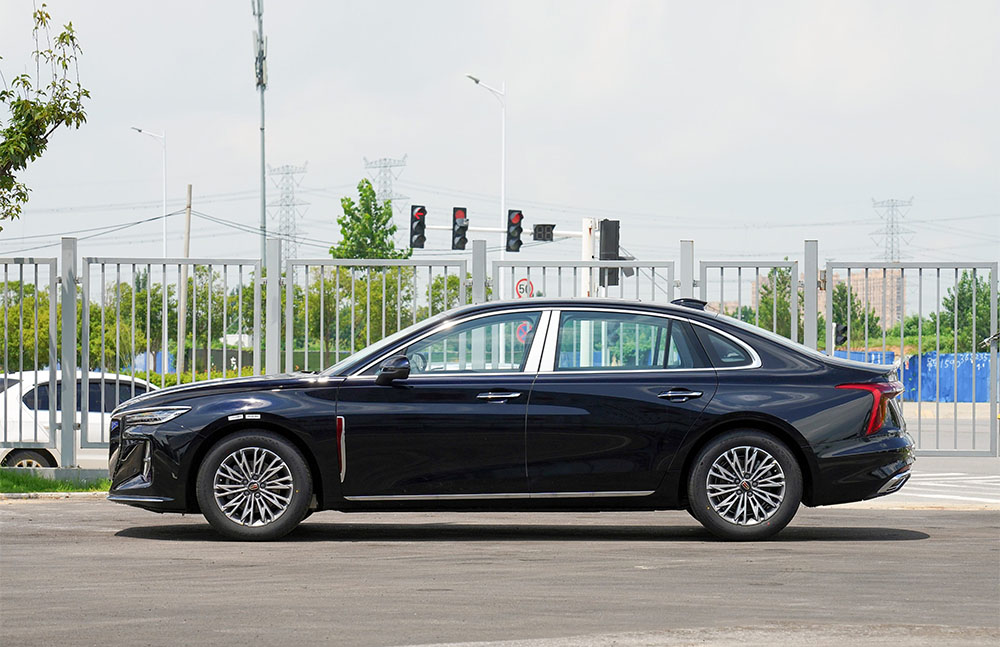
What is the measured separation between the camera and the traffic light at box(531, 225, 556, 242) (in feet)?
122

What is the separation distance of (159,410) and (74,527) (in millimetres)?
1644

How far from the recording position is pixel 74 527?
36.0 feet

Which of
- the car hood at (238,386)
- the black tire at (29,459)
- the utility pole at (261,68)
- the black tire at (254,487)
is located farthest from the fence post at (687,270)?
the utility pole at (261,68)

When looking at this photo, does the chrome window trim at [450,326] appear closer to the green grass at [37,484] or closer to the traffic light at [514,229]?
the green grass at [37,484]

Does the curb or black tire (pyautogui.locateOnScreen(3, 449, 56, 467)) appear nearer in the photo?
the curb

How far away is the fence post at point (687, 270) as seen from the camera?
594 inches

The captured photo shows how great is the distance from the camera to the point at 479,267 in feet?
48.9

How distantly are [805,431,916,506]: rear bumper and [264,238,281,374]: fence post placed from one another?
6919 millimetres

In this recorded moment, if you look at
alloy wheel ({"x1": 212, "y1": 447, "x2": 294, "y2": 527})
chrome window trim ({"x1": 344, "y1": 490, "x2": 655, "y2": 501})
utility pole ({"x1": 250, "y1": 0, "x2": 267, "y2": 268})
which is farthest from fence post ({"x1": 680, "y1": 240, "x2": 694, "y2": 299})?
utility pole ({"x1": 250, "y1": 0, "x2": 267, "y2": 268})

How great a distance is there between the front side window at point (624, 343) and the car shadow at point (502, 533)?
1.28 meters

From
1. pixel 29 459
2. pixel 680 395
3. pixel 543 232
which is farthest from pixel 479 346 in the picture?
pixel 543 232

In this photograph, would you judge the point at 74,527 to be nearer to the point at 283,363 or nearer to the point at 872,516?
the point at 283,363

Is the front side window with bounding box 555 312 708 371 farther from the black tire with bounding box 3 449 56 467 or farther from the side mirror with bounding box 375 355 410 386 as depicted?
the black tire with bounding box 3 449 56 467

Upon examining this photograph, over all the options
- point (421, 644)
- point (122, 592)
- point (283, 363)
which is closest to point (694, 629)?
point (421, 644)
